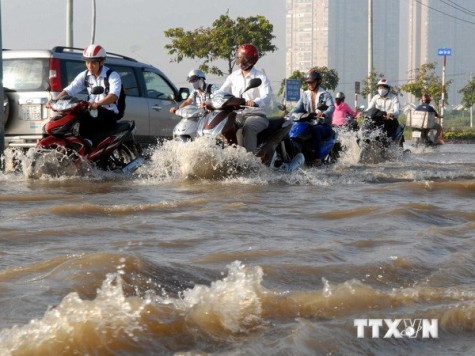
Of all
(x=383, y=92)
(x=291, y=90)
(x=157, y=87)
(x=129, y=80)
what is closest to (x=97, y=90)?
(x=129, y=80)

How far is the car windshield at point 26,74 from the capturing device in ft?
42.5

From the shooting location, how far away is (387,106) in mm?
17875

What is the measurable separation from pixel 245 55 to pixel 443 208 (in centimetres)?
356

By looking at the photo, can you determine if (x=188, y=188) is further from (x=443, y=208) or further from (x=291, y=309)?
(x=291, y=309)

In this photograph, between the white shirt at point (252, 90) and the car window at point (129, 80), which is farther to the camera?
the car window at point (129, 80)

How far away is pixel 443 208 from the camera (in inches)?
334

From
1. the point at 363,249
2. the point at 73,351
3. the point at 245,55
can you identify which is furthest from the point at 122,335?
the point at 245,55

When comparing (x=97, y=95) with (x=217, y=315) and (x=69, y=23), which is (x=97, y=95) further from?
(x=69, y=23)

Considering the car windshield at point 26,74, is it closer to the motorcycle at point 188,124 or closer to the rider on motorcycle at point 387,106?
the motorcycle at point 188,124

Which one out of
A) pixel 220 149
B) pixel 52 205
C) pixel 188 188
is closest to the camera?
pixel 52 205

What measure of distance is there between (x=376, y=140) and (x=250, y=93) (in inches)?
234

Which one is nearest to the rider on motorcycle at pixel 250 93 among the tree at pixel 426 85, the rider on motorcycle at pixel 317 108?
the rider on motorcycle at pixel 317 108

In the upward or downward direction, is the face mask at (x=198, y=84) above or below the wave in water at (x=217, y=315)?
above

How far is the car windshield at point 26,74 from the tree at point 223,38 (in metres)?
30.6
